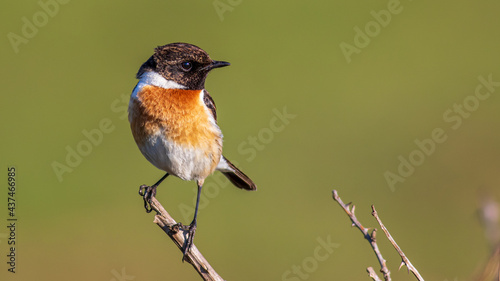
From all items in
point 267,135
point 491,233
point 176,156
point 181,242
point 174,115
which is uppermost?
point 267,135

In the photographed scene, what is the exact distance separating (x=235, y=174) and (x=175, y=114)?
1.20 m

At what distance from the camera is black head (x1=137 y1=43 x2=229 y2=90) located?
197 inches

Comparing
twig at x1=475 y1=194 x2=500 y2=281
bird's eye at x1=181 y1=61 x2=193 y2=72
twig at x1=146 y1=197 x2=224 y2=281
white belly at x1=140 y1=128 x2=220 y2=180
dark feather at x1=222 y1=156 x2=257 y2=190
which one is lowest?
twig at x1=475 y1=194 x2=500 y2=281

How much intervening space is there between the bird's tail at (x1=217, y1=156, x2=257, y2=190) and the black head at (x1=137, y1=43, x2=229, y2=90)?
88 cm

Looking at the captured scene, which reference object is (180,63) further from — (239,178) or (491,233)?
(491,233)

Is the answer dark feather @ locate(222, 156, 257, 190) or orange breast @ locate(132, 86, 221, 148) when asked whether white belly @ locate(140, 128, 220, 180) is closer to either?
orange breast @ locate(132, 86, 221, 148)

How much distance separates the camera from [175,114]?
16.0 ft

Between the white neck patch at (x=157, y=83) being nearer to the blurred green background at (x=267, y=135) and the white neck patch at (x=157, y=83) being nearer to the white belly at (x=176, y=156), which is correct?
the white belly at (x=176, y=156)

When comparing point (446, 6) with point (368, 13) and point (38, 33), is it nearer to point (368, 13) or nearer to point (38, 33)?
point (368, 13)

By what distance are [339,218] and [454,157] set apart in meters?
2.60

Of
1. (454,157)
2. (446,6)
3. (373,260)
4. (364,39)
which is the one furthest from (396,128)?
(446,6)

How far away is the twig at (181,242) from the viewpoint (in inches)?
132

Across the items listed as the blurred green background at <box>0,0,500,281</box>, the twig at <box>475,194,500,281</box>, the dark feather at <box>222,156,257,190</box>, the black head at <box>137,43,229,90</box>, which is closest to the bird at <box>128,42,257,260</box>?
the black head at <box>137,43,229,90</box>

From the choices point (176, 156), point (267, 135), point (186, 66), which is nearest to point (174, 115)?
point (176, 156)
